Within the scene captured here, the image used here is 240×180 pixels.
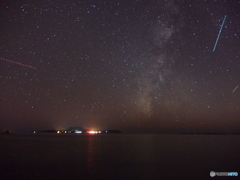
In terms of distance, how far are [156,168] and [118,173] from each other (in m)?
3.84

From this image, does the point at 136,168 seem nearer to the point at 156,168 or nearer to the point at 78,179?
the point at 156,168

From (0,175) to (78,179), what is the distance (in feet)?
18.3

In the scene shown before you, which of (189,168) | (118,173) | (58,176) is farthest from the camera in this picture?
(189,168)

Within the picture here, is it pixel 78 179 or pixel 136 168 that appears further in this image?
pixel 136 168

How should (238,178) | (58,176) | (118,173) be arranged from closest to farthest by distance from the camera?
(238,178), (58,176), (118,173)

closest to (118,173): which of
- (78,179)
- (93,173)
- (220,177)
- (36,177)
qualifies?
(93,173)

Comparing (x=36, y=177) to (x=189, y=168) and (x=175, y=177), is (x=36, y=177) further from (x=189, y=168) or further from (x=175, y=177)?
(x=189, y=168)

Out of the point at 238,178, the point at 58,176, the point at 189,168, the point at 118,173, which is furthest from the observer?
the point at 189,168

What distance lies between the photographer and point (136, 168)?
66.6ft

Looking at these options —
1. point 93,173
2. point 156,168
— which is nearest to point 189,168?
point 156,168

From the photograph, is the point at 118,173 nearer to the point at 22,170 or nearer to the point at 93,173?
the point at 93,173

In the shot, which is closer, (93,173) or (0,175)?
(0,175)

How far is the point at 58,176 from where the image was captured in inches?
665

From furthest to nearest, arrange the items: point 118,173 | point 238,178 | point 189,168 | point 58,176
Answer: point 189,168 → point 118,173 → point 58,176 → point 238,178
